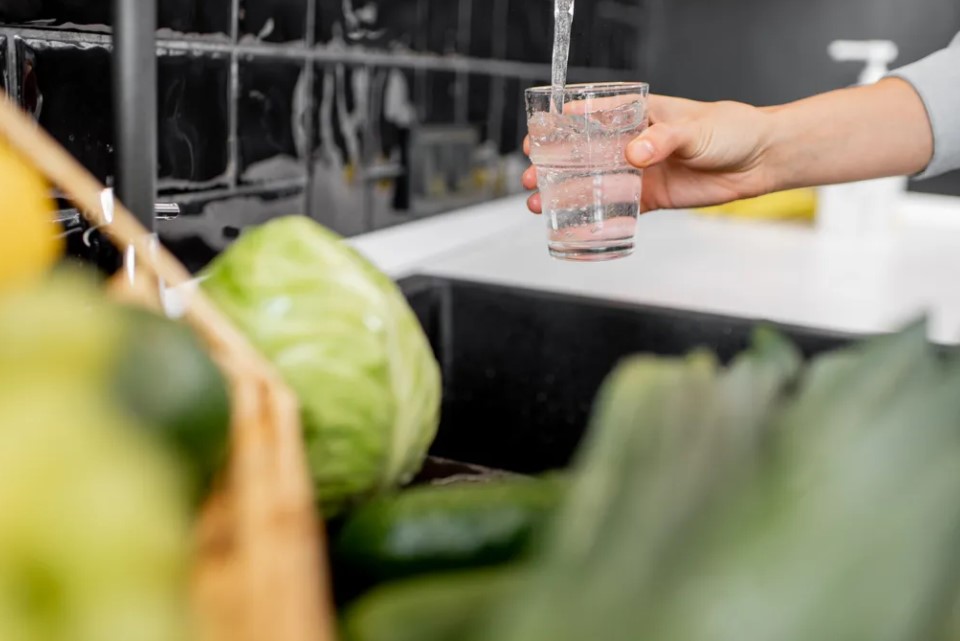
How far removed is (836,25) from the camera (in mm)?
2422

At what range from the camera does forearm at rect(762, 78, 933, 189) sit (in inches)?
42.9

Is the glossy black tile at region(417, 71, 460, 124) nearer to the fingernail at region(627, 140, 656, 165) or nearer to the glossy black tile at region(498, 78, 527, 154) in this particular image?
the glossy black tile at region(498, 78, 527, 154)

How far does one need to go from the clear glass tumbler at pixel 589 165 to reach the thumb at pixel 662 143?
0.01m

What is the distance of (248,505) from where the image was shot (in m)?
0.25

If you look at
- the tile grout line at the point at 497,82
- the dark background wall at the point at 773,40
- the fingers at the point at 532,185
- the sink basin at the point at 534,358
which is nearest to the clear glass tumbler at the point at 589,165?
the fingers at the point at 532,185

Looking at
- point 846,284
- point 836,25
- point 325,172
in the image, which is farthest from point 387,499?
point 836,25

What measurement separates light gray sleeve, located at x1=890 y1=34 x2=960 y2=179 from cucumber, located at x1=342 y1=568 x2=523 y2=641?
98 cm

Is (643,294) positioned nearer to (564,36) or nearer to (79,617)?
(564,36)

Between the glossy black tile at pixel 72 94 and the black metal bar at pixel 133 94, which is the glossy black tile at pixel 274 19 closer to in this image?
the glossy black tile at pixel 72 94

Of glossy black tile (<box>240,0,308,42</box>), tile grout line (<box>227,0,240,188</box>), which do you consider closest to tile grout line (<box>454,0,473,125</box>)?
glossy black tile (<box>240,0,308,42</box>)

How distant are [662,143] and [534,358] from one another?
1.43 feet

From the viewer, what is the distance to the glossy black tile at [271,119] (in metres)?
1.10

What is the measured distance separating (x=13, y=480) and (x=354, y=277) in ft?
0.82

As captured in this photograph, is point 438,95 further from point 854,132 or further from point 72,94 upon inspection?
point 72,94
